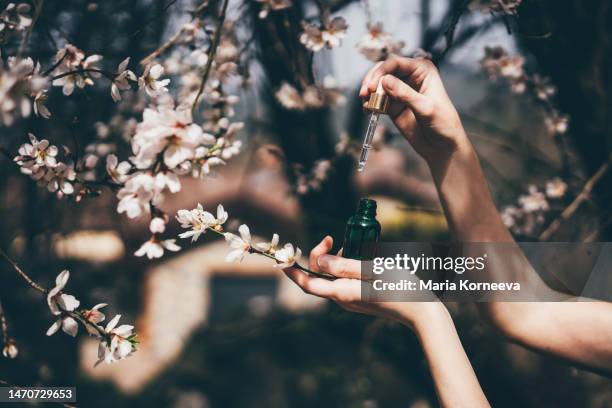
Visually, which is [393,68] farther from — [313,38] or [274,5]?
[274,5]

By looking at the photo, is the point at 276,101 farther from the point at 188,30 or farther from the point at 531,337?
the point at 531,337

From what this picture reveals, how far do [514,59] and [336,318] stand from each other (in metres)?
1.40

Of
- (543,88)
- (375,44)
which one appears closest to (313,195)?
(375,44)

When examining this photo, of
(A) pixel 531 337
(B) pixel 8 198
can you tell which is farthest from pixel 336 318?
(B) pixel 8 198

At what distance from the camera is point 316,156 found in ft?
8.60

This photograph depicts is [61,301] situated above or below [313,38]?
below

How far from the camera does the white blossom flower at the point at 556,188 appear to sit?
272 centimetres

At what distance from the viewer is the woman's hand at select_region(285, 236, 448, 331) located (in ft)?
3.85

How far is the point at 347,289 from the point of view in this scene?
1173mm

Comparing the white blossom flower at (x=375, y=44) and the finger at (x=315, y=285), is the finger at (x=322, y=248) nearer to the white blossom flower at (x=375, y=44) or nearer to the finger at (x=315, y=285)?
the finger at (x=315, y=285)

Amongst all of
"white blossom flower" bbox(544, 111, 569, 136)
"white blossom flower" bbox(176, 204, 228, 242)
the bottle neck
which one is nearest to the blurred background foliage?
"white blossom flower" bbox(544, 111, 569, 136)

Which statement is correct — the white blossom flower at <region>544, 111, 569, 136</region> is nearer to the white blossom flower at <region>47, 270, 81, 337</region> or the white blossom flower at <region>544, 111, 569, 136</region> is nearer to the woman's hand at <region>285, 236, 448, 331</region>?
the woman's hand at <region>285, 236, 448, 331</region>

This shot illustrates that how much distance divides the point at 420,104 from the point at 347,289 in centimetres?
44

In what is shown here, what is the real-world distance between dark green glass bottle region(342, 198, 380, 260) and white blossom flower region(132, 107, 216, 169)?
43cm
